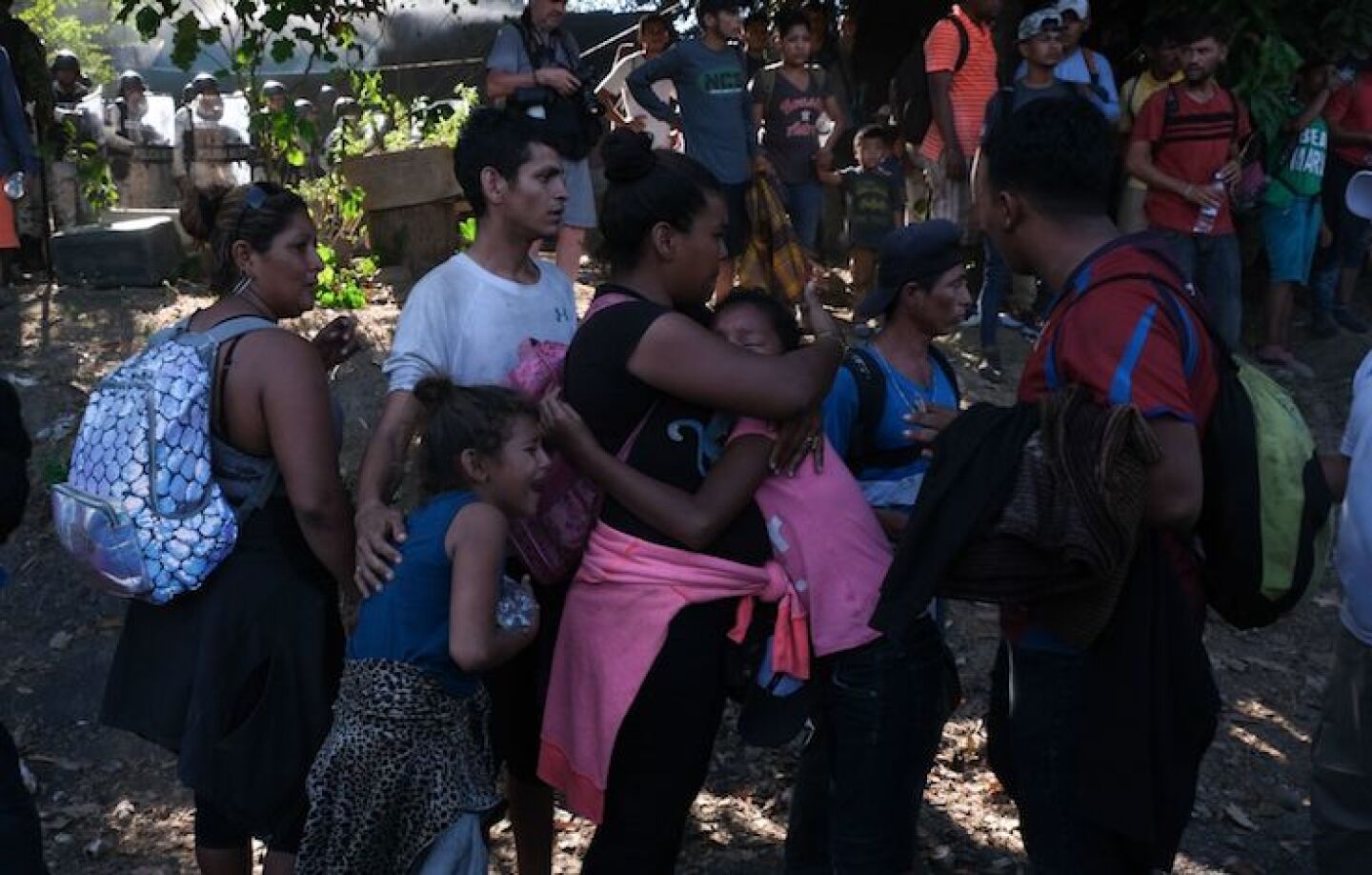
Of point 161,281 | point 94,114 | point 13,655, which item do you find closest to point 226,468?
point 13,655

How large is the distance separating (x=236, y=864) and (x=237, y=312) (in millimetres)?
1279

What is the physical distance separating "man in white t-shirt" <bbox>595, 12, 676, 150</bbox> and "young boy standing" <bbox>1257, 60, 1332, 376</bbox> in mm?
3733

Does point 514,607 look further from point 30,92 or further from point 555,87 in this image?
point 30,92

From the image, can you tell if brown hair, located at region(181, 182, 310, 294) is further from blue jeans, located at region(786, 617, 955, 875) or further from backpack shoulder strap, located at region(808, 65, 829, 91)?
backpack shoulder strap, located at region(808, 65, 829, 91)

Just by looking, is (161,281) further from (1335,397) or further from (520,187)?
(1335,397)

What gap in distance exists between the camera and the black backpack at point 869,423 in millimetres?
3754

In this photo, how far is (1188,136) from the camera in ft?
27.4

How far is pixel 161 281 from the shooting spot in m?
9.40

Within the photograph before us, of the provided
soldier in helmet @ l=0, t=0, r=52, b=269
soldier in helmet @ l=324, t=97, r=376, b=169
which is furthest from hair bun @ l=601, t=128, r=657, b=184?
soldier in helmet @ l=0, t=0, r=52, b=269

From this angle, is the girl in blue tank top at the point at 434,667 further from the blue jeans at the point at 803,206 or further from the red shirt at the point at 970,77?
the blue jeans at the point at 803,206

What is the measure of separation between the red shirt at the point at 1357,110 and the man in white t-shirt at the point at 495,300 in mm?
7273

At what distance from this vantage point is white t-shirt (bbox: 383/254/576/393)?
12.0 ft

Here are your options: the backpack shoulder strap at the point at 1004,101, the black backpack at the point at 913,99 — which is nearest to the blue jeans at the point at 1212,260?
the backpack shoulder strap at the point at 1004,101

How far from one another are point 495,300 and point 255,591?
0.89 metres
